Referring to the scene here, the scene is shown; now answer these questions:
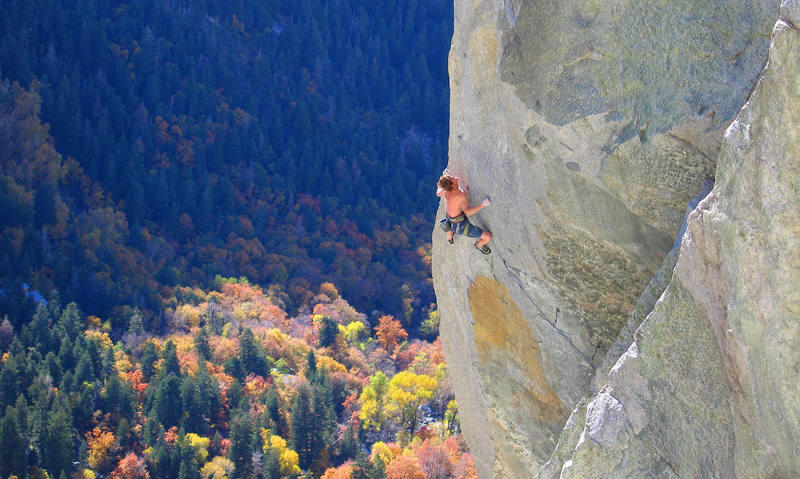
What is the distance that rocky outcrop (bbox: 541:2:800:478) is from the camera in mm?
6645

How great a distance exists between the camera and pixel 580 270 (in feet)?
34.3

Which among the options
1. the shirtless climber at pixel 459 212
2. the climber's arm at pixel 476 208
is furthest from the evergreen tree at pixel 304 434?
the climber's arm at pixel 476 208

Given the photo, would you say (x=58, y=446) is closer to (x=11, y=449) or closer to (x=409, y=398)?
(x=11, y=449)

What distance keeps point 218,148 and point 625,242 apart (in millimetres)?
92971

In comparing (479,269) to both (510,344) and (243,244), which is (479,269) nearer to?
(510,344)

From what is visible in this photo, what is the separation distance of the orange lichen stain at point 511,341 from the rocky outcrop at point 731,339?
2878 mm

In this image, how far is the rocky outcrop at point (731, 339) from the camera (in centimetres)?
664

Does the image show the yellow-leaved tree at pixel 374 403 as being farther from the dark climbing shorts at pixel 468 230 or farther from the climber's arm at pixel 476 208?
the climber's arm at pixel 476 208

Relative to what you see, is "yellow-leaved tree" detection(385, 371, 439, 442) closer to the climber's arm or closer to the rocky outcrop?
the climber's arm

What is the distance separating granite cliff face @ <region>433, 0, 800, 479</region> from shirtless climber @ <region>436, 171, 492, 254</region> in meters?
0.19

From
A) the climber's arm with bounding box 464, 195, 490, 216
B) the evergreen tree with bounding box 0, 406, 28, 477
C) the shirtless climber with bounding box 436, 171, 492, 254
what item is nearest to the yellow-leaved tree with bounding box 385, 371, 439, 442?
the evergreen tree with bounding box 0, 406, 28, 477

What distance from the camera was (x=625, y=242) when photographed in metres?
9.91

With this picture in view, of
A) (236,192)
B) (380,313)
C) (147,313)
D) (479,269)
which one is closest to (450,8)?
(236,192)

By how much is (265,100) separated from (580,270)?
100334 mm
